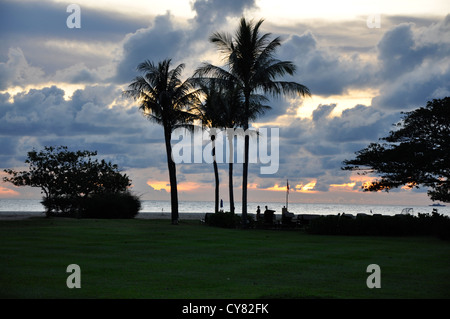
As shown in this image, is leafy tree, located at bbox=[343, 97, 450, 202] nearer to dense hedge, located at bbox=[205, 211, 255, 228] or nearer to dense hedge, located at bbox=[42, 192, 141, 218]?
dense hedge, located at bbox=[205, 211, 255, 228]

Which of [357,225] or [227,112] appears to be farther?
[227,112]

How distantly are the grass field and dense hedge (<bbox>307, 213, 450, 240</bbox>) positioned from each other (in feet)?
22.2

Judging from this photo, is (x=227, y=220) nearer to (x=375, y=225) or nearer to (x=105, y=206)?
(x=375, y=225)

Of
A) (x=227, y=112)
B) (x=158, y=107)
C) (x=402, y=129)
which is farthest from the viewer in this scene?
(x=227, y=112)

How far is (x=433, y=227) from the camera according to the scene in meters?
33.5

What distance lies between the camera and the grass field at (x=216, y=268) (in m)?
13.1

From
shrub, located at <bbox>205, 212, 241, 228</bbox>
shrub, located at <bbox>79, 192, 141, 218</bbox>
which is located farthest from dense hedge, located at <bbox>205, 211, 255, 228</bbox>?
shrub, located at <bbox>79, 192, 141, 218</bbox>

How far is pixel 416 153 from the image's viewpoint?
34.9m

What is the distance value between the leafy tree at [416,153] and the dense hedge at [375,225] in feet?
8.95

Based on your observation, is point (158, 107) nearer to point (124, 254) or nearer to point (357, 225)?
point (357, 225)

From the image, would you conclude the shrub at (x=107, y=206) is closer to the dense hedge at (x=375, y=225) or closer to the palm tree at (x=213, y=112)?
the palm tree at (x=213, y=112)

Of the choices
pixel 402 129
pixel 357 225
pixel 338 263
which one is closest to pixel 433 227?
pixel 357 225

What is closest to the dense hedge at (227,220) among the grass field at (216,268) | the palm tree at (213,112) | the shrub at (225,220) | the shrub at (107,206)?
the shrub at (225,220)
